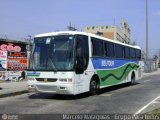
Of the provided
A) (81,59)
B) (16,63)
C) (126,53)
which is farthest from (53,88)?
(16,63)

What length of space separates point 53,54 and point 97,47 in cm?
324

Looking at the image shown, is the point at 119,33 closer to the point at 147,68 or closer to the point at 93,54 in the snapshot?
the point at 147,68

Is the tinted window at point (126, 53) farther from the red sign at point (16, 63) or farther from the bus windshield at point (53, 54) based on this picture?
the bus windshield at point (53, 54)

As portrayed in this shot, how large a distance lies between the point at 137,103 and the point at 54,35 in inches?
185

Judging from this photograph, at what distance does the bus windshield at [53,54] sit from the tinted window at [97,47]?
7.22ft

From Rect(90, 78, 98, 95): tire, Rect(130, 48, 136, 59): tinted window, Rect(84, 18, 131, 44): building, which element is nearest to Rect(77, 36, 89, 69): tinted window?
Rect(90, 78, 98, 95): tire

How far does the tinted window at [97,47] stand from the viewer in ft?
56.3

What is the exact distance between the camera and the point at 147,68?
58594 millimetres

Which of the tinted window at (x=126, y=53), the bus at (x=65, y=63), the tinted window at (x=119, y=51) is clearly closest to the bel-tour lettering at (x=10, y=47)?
the tinted window at (x=126, y=53)

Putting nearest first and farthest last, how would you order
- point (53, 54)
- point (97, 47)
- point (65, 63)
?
point (65, 63)
point (53, 54)
point (97, 47)

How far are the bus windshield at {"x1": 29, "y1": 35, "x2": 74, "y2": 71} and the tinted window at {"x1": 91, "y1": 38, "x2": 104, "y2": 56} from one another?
2.20 meters

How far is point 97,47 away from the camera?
1766cm

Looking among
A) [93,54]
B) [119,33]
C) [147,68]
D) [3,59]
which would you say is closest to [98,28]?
[119,33]

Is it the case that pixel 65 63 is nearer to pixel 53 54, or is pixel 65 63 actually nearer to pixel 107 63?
pixel 53 54
